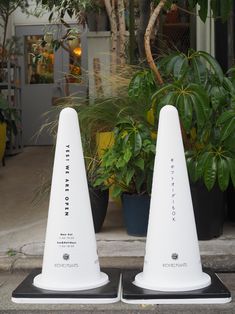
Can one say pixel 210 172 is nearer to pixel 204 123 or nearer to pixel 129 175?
pixel 204 123

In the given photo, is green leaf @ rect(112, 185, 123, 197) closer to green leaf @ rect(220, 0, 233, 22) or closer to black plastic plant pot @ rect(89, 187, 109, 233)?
black plastic plant pot @ rect(89, 187, 109, 233)

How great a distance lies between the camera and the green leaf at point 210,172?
520cm

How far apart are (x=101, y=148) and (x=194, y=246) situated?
91.4 inches

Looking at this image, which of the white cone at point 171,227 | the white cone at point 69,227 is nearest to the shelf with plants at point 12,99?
the white cone at point 69,227

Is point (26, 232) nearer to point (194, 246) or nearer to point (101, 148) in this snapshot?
point (101, 148)

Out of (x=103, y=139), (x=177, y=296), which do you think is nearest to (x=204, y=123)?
(x=103, y=139)

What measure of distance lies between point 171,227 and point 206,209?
151 cm

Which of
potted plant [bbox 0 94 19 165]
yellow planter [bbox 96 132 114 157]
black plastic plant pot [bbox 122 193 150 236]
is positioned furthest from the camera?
potted plant [bbox 0 94 19 165]

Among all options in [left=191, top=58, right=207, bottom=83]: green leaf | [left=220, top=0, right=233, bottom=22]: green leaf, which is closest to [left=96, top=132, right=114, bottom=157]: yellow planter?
[left=191, top=58, right=207, bottom=83]: green leaf

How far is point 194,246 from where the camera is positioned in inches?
176

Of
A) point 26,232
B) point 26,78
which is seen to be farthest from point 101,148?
point 26,78

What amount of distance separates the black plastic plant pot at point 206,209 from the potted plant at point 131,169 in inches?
18.5

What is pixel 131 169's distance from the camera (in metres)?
5.82

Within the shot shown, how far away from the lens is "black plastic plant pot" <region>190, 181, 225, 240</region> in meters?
5.83
